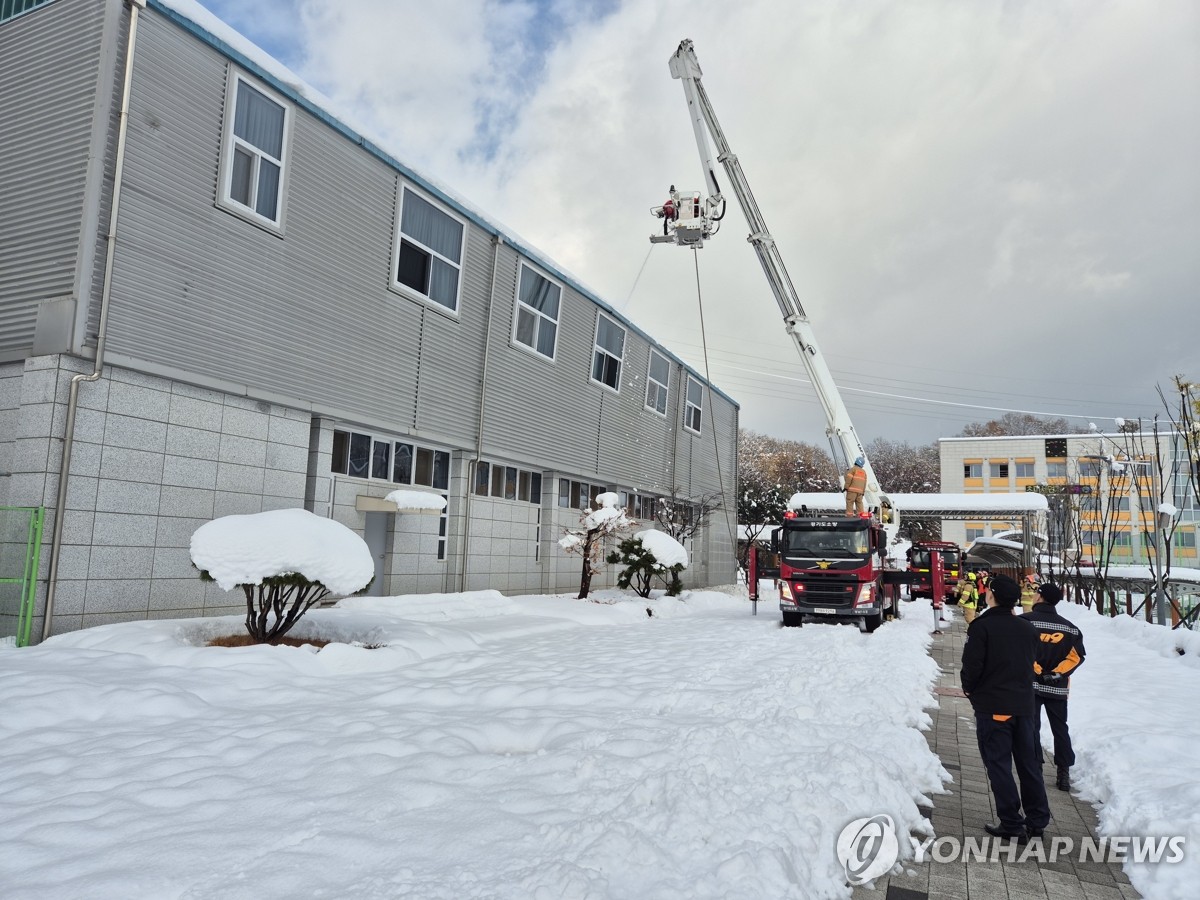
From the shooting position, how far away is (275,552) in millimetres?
8828

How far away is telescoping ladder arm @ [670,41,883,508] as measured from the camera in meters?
22.7

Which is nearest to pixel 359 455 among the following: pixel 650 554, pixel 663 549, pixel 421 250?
pixel 421 250

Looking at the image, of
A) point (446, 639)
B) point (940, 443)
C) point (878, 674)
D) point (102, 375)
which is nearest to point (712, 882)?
point (878, 674)

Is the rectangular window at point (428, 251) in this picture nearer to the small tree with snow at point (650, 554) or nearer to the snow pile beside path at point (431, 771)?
the small tree with snow at point (650, 554)

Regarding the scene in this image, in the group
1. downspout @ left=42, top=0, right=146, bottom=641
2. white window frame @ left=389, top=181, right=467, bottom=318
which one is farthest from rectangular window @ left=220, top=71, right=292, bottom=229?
white window frame @ left=389, top=181, right=467, bottom=318

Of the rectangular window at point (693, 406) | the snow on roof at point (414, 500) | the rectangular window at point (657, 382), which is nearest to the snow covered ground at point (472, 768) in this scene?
the snow on roof at point (414, 500)

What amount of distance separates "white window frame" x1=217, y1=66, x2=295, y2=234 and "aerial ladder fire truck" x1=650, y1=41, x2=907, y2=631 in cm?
1095

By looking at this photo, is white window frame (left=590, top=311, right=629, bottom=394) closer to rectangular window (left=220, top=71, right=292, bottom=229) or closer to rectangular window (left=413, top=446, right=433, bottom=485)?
rectangular window (left=413, top=446, right=433, bottom=485)

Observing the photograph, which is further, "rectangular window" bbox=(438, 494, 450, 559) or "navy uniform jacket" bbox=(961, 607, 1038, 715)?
"rectangular window" bbox=(438, 494, 450, 559)

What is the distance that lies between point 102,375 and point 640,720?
26.5 feet

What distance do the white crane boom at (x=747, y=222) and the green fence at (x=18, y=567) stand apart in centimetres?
1606

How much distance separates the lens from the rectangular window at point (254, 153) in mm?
11469

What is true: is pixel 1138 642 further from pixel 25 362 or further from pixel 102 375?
pixel 25 362

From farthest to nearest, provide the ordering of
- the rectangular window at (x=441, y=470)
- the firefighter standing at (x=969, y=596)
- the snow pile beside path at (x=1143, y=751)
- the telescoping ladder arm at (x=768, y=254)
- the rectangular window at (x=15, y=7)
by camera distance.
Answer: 1. the telescoping ladder arm at (x=768, y=254)
2. the firefighter standing at (x=969, y=596)
3. the rectangular window at (x=441, y=470)
4. the rectangular window at (x=15, y=7)
5. the snow pile beside path at (x=1143, y=751)
